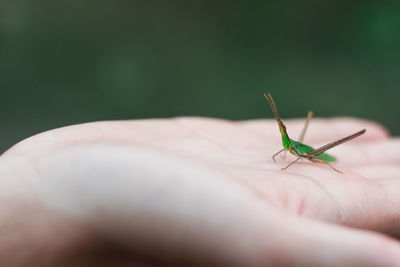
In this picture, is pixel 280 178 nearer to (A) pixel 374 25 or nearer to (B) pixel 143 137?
Answer: (B) pixel 143 137

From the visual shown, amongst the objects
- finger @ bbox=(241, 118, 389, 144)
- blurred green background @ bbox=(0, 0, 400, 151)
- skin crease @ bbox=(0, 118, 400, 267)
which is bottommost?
skin crease @ bbox=(0, 118, 400, 267)

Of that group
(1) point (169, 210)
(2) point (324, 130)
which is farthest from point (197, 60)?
(1) point (169, 210)

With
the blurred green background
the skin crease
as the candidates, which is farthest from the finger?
the blurred green background

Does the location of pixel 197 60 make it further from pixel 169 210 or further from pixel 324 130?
pixel 169 210

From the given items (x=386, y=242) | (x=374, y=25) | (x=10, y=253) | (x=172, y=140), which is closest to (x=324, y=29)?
(x=374, y=25)

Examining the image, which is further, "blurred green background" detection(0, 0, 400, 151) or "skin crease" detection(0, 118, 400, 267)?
"blurred green background" detection(0, 0, 400, 151)

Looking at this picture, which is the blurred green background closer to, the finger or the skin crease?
the finger
